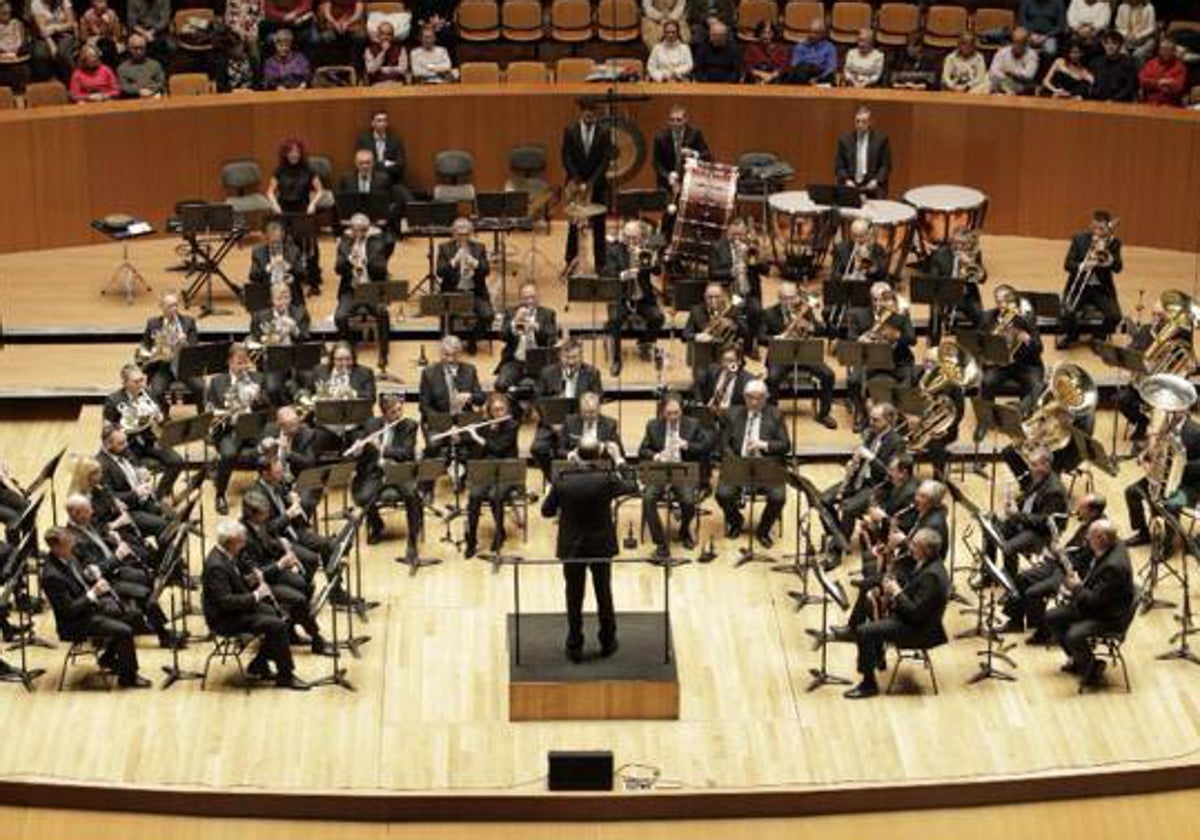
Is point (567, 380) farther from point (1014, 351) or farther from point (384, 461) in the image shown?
point (1014, 351)

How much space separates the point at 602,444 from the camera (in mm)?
16250

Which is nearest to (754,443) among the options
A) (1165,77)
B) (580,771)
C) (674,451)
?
(674,451)

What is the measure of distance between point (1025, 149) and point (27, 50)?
→ 8.36 meters

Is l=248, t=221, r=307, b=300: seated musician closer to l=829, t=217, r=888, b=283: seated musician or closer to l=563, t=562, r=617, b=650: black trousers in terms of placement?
l=829, t=217, r=888, b=283: seated musician

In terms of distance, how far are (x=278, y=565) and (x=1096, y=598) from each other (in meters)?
4.62

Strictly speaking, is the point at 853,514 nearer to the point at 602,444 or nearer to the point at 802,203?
the point at 602,444

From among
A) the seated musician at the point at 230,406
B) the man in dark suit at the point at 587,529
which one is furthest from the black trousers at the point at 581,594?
the seated musician at the point at 230,406

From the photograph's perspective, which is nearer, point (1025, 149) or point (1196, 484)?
point (1196, 484)

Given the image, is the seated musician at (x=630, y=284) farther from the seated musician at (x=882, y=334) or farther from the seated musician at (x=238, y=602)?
the seated musician at (x=238, y=602)

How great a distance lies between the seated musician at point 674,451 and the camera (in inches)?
644

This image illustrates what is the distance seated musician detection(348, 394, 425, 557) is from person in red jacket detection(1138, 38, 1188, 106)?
26.1 ft

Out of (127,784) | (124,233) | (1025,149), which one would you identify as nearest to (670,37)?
(1025,149)

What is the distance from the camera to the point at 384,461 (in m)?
16.5

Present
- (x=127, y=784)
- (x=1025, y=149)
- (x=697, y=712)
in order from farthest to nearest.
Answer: (x=1025, y=149)
(x=697, y=712)
(x=127, y=784)
